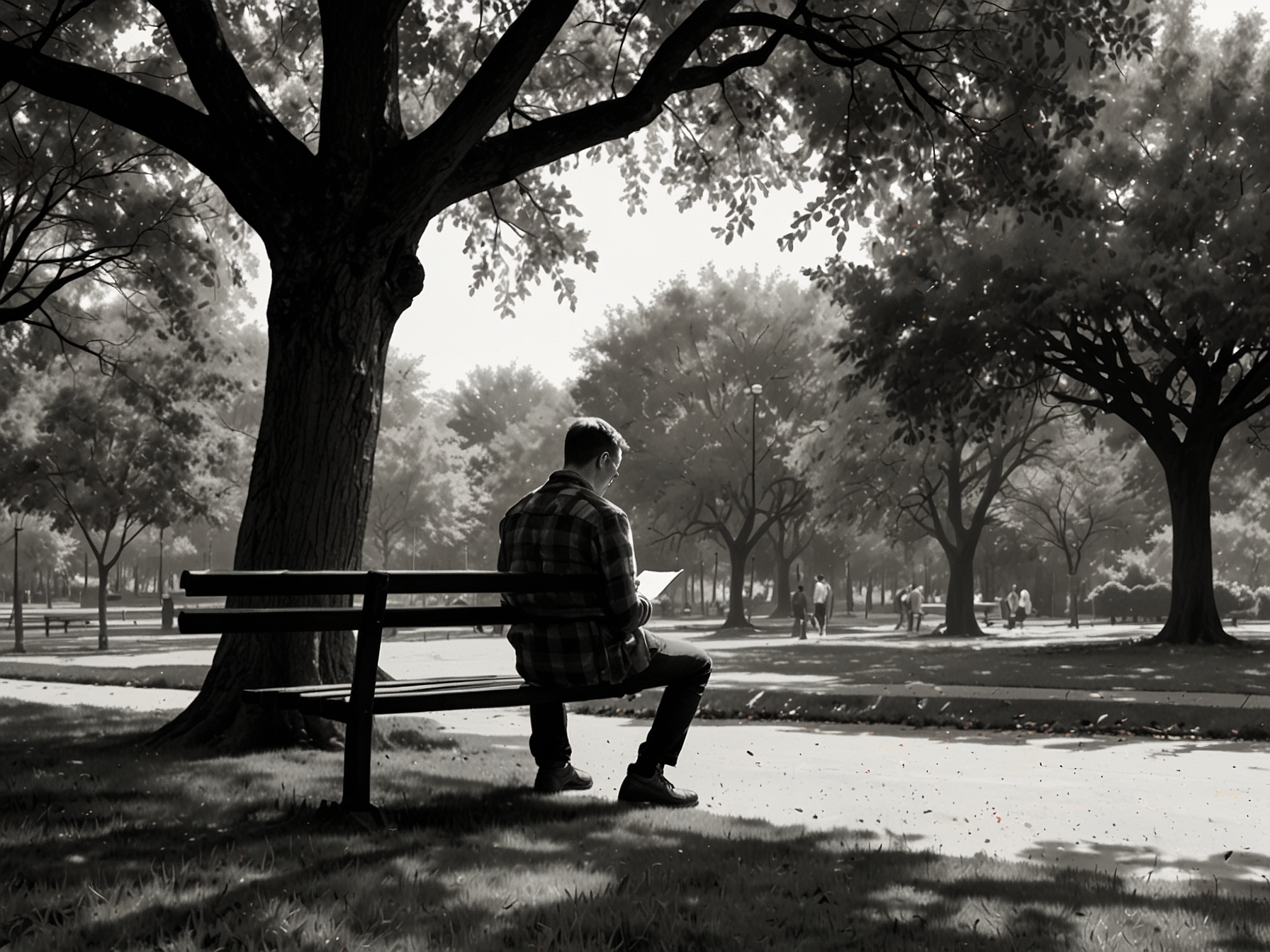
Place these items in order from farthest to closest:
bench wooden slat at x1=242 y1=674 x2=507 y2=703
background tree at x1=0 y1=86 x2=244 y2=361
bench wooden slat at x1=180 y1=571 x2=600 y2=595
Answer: background tree at x1=0 y1=86 x2=244 y2=361 < bench wooden slat at x1=242 y1=674 x2=507 y2=703 < bench wooden slat at x1=180 y1=571 x2=600 y2=595

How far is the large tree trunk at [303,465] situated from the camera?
7.33 meters

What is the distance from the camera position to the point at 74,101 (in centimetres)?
741

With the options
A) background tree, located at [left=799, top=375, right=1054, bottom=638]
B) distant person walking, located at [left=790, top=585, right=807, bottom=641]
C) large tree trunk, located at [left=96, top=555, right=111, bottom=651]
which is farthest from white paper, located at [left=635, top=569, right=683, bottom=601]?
background tree, located at [left=799, top=375, right=1054, bottom=638]

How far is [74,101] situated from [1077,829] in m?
6.98

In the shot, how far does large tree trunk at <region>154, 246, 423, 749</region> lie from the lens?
7.33m

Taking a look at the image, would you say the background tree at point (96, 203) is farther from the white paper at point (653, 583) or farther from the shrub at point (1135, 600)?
the shrub at point (1135, 600)

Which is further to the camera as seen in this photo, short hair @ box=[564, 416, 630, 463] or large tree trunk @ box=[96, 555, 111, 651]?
large tree trunk @ box=[96, 555, 111, 651]

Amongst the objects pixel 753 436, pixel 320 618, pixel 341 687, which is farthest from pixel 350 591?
pixel 753 436

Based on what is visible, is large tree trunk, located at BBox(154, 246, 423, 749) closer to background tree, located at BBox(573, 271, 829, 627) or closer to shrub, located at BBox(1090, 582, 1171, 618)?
background tree, located at BBox(573, 271, 829, 627)

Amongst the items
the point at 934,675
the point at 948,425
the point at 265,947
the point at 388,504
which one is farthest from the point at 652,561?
the point at 265,947

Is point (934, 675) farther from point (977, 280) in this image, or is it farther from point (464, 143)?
point (464, 143)

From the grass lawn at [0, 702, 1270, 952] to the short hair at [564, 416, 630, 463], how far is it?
1615 millimetres

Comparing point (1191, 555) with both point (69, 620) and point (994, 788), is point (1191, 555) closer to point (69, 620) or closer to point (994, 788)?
point (994, 788)

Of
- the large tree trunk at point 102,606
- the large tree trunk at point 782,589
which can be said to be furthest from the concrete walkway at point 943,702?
the large tree trunk at point 782,589
